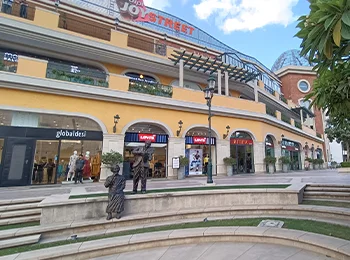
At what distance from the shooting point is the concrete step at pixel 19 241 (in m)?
4.80

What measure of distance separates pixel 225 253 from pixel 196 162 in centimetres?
1215

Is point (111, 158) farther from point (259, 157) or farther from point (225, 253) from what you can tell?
point (259, 157)

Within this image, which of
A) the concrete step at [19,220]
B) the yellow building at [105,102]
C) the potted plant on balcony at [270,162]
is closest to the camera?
the concrete step at [19,220]

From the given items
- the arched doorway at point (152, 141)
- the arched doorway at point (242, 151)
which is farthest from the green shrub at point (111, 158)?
the arched doorway at point (242, 151)

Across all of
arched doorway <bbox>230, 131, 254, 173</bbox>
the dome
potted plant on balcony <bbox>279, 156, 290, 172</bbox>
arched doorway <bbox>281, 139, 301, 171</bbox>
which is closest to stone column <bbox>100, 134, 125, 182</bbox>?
arched doorway <bbox>230, 131, 254, 173</bbox>

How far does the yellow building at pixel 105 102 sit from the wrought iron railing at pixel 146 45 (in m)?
0.12

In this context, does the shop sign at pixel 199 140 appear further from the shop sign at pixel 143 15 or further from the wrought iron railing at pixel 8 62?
the shop sign at pixel 143 15

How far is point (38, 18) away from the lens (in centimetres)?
1362

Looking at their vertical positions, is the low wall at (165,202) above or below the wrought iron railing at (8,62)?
below

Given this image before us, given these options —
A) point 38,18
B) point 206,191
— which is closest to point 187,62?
point 38,18

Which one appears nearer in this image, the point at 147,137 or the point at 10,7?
the point at 10,7

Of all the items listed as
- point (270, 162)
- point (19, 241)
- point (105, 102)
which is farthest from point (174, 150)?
point (19, 241)

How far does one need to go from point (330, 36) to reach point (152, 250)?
5.21 metres

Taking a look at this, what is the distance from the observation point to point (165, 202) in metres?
6.89
